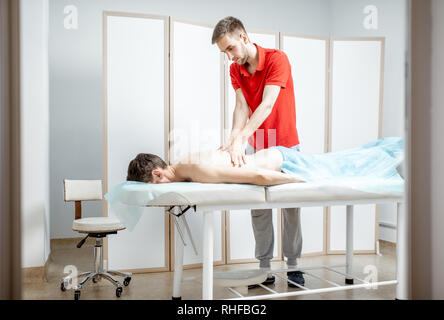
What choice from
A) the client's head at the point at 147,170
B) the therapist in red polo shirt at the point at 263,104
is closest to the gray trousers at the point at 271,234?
the therapist in red polo shirt at the point at 263,104

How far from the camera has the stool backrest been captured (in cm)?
254

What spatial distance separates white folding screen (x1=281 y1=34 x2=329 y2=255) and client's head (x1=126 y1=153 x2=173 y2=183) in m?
1.27

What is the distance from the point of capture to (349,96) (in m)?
2.86

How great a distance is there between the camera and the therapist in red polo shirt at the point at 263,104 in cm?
221

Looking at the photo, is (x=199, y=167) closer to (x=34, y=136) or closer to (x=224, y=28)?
(x=224, y=28)

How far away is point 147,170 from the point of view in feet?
6.16

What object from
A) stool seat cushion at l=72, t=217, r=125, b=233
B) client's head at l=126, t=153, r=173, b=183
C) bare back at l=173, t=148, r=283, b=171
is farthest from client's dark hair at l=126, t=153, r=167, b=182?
stool seat cushion at l=72, t=217, r=125, b=233

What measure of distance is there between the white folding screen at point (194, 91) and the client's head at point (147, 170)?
81 centimetres

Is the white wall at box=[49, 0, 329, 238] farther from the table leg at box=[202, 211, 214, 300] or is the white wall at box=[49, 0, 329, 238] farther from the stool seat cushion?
the table leg at box=[202, 211, 214, 300]

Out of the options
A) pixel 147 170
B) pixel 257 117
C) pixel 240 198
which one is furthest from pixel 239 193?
pixel 257 117

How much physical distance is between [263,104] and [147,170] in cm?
71

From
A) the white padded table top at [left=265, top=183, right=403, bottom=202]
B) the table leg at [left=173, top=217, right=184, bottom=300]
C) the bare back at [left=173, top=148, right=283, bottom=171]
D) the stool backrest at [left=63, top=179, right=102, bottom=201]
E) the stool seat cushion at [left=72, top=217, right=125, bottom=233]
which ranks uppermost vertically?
the bare back at [left=173, top=148, right=283, bottom=171]

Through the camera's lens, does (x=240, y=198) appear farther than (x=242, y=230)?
No
